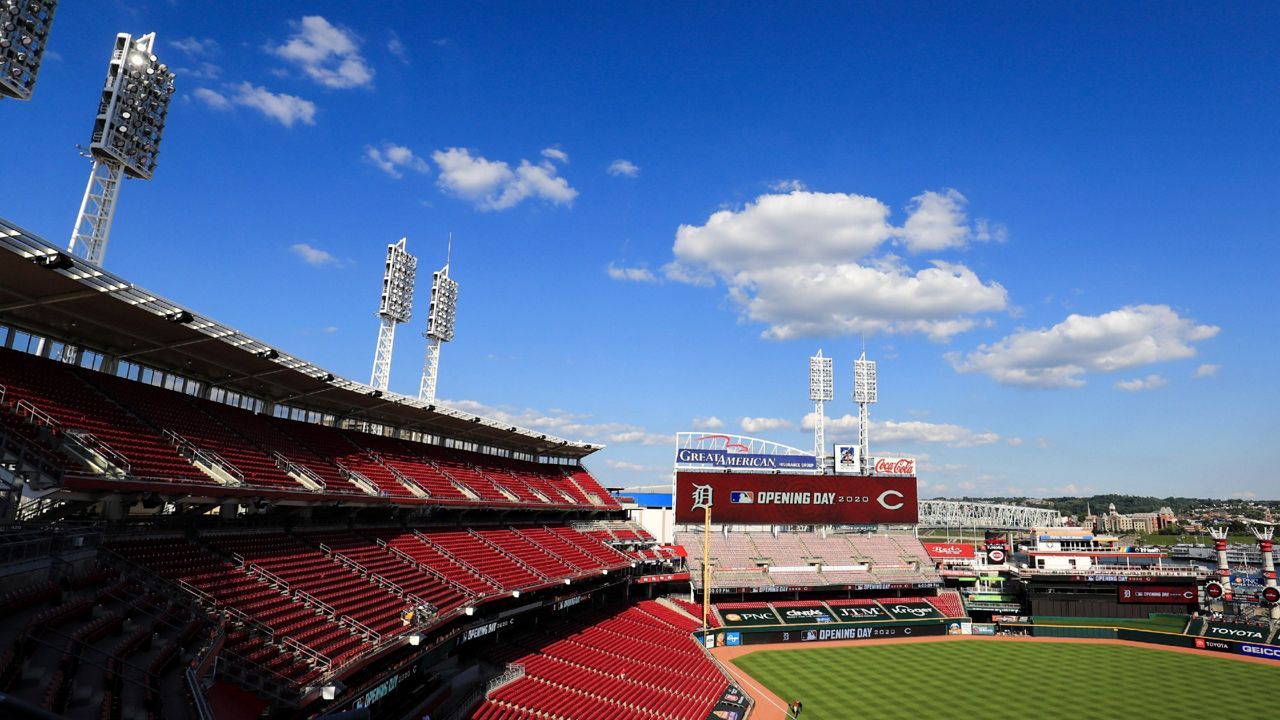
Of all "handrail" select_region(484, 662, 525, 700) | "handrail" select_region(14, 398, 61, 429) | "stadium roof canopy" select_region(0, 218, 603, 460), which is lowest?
"handrail" select_region(484, 662, 525, 700)

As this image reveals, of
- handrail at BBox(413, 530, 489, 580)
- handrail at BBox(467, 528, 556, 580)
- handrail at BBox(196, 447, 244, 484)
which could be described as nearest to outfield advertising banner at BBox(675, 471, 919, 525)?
handrail at BBox(467, 528, 556, 580)

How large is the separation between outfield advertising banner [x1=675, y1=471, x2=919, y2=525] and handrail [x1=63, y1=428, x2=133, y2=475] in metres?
50.1

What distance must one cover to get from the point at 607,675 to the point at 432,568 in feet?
38.7

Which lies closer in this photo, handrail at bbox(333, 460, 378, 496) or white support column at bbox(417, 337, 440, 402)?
handrail at bbox(333, 460, 378, 496)

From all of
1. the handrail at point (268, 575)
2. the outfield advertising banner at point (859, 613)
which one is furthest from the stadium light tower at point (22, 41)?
the outfield advertising banner at point (859, 613)

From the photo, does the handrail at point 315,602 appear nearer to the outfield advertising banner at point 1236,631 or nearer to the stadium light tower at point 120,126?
the stadium light tower at point 120,126

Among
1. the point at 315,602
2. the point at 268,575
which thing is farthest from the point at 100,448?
the point at 315,602

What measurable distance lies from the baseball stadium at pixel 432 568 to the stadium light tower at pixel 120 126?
0.15 metres

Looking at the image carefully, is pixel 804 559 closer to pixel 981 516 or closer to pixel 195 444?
pixel 195 444

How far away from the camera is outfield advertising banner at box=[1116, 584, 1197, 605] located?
6200 centimetres

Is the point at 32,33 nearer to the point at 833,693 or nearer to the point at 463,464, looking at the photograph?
the point at 463,464

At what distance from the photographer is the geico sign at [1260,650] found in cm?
5447

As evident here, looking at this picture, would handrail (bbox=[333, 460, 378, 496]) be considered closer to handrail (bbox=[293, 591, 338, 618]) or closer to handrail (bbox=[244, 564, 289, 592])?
handrail (bbox=[244, 564, 289, 592])

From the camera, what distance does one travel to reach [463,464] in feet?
158
